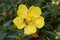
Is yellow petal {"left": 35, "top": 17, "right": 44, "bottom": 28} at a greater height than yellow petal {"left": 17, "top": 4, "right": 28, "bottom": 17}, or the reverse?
yellow petal {"left": 17, "top": 4, "right": 28, "bottom": 17}

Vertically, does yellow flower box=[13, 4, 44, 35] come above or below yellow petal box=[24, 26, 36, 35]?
above

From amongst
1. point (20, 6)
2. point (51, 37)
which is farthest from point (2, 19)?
point (51, 37)

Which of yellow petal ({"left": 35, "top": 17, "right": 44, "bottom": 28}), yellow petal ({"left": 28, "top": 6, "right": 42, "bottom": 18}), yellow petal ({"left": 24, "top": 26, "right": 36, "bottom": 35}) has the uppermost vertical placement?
yellow petal ({"left": 28, "top": 6, "right": 42, "bottom": 18})

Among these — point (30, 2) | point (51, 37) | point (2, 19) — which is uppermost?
point (30, 2)

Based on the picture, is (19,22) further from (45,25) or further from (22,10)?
(45,25)

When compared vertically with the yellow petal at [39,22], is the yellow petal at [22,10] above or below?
above

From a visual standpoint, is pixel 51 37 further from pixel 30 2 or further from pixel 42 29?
pixel 30 2

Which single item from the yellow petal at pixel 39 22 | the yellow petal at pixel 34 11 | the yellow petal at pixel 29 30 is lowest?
the yellow petal at pixel 29 30

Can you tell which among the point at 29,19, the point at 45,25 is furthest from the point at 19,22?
the point at 45,25
